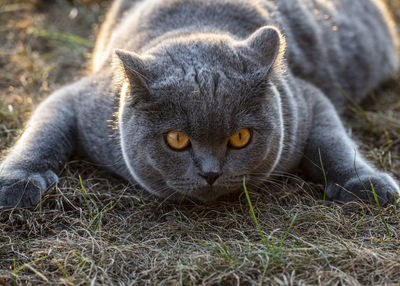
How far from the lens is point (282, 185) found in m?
2.51

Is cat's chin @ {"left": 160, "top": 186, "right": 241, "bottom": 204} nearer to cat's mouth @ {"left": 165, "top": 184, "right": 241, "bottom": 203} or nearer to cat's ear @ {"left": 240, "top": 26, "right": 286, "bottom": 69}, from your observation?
cat's mouth @ {"left": 165, "top": 184, "right": 241, "bottom": 203}

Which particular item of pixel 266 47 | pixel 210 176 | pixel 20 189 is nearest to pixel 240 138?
pixel 210 176

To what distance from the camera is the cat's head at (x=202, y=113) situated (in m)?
2.05

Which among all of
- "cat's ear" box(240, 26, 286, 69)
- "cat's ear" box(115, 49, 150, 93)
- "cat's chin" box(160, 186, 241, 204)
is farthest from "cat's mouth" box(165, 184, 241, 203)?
"cat's ear" box(240, 26, 286, 69)

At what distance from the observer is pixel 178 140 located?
2115 mm

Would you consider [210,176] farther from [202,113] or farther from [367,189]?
[367,189]

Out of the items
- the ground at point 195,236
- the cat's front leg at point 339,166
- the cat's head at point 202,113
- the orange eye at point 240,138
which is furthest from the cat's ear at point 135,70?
the cat's front leg at point 339,166

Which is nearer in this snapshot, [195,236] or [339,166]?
[195,236]

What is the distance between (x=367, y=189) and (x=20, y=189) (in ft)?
5.53

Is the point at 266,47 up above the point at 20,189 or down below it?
above

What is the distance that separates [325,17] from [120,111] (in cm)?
200

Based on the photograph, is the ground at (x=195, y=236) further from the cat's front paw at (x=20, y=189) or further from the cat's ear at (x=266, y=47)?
the cat's ear at (x=266, y=47)

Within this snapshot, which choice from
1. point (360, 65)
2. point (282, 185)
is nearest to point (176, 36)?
point (282, 185)

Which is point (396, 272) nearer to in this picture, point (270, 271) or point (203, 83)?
point (270, 271)
